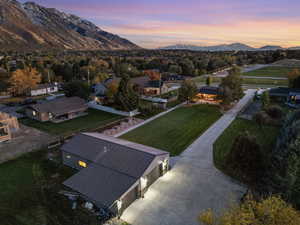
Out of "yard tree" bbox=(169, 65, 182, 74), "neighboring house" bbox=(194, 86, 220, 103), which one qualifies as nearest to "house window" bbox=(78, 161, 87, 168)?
"neighboring house" bbox=(194, 86, 220, 103)

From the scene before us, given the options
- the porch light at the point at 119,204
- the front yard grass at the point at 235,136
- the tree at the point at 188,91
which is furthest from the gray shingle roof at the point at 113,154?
the tree at the point at 188,91

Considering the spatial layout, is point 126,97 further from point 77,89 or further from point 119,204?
point 119,204

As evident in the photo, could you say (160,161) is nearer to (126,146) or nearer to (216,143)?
(126,146)

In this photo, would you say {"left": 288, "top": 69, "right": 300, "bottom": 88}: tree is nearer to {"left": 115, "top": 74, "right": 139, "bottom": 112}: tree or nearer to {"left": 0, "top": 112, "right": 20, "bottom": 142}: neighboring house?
{"left": 115, "top": 74, "right": 139, "bottom": 112}: tree

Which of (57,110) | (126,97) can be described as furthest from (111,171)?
(57,110)

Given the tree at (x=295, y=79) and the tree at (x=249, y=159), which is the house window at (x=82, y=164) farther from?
the tree at (x=295, y=79)
